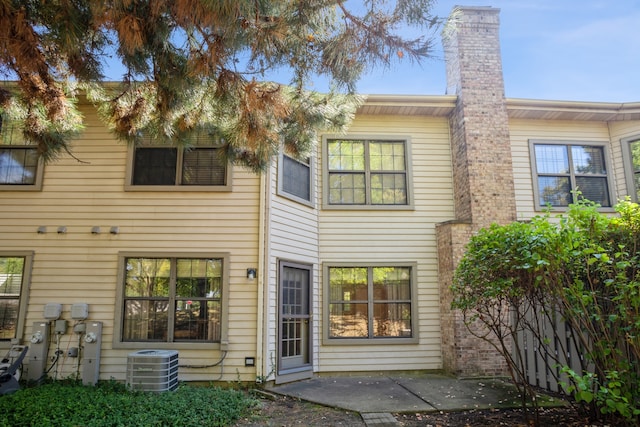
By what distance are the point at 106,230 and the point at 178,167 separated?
1.60 metres

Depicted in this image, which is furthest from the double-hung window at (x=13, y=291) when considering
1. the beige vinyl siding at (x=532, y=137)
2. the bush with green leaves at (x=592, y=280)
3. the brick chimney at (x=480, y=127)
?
the beige vinyl siding at (x=532, y=137)

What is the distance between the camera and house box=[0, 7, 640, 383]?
23.5ft

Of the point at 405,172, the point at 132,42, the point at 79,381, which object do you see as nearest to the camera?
the point at 132,42

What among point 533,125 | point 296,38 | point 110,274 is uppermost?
point 533,125

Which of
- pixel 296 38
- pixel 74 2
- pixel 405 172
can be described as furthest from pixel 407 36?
pixel 405 172

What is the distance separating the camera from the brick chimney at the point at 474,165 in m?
7.65

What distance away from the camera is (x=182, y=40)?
462 centimetres

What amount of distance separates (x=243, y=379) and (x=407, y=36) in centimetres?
551

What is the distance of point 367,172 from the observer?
28.9ft

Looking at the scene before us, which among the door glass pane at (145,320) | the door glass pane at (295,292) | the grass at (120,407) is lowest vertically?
the grass at (120,407)

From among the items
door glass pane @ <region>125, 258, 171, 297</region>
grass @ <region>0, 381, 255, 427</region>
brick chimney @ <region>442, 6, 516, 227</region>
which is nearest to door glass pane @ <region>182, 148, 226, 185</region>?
door glass pane @ <region>125, 258, 171, 297</region>

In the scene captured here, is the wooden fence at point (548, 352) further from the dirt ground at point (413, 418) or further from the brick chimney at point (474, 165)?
the brick chimney at point (474, 165)

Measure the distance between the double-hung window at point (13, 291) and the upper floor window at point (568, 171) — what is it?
31.6ft

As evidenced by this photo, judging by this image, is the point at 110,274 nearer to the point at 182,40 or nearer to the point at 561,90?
the point at 182,40
